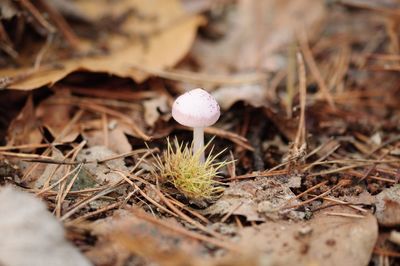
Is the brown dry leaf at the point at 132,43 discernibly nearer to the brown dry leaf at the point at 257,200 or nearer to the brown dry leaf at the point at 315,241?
the brown dry leaf at the point at 257,200

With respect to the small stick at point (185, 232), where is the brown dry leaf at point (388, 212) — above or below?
above

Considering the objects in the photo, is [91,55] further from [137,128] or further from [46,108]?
[137,128]

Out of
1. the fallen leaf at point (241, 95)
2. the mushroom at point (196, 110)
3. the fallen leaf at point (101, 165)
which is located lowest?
the fallen leaf at point (101, 165)

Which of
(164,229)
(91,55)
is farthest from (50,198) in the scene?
(91,55)

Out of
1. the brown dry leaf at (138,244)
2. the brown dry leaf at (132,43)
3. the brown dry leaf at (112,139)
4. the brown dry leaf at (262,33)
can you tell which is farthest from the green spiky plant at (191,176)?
the brown dry leaf at (262,33)

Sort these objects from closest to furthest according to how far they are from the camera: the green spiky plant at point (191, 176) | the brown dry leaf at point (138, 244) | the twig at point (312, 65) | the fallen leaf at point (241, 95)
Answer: the brown dry leaf at point (138, 244), the green spiky plant at point (191, 176), the fallen leaf at point (241, 95), the twig at point (312, 65)

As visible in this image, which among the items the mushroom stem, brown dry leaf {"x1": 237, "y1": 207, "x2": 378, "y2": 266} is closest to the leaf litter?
brown dry leaf {"x1": 237, "y1": 207, "x2": 378, "y2": 266}

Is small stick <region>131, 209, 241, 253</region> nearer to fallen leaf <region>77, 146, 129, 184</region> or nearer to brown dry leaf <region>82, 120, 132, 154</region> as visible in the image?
fallen leaf <region>77, 146, 129, 184</region>
